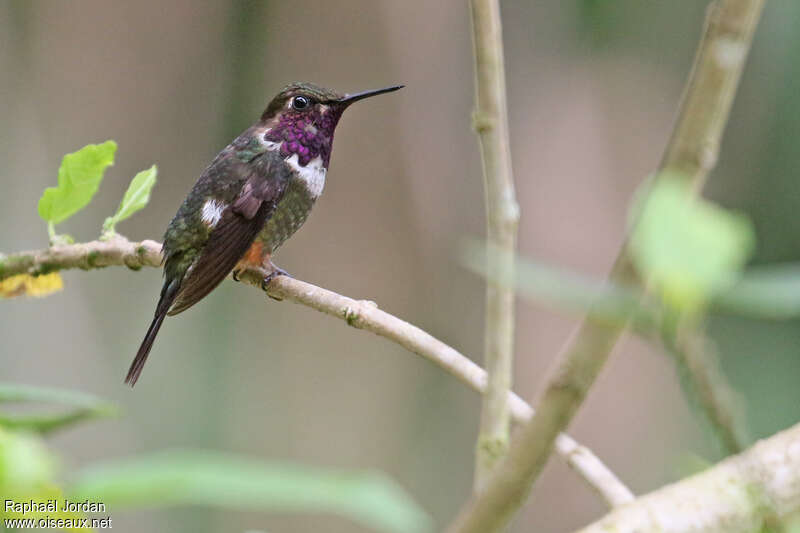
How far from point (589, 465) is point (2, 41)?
4.68 metres

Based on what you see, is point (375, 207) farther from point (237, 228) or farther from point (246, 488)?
point (246, 488)

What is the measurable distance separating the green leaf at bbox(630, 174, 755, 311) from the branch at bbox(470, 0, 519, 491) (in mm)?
483

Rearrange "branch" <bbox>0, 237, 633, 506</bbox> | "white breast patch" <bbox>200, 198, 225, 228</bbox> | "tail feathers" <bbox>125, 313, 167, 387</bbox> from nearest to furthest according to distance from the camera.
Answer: "branch" <bbox>0, 237, 633, 506</bbox> → "tail feathers" <bbox>125, 313, 167, 387</bbox> → "white breast patch" <bbox>200, 198, 225, 228</bbox>

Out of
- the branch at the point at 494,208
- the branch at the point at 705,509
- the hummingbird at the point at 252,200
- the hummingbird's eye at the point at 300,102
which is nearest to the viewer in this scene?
the branch at the point at 705,509

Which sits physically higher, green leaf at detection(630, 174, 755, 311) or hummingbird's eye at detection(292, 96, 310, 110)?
hummingbird's eye at detection(292, 96, 310, 110)

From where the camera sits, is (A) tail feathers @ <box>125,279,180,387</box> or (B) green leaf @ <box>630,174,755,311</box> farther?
(A) tail feathers @ <box>125,279,180,387</box>

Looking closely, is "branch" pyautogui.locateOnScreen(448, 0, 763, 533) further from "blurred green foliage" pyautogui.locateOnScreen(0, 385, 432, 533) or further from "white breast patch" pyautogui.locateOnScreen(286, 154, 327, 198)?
"white breast patch" pyautogui.locateOnScreen(286, 154, 327, 198)

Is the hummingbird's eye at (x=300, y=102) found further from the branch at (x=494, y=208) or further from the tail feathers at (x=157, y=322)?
the branch at (x=494, y=208)

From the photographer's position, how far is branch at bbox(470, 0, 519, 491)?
0.77 meters

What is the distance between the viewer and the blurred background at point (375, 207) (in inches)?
175

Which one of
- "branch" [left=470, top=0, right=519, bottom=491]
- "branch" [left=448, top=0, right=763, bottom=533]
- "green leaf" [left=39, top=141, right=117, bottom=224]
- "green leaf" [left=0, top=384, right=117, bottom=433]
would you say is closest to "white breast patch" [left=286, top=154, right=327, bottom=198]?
"green leaf" [left=39, top=141, right=117, bottom=224]

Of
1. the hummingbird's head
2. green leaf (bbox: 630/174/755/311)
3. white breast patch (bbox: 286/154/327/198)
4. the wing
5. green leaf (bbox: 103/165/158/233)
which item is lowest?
green leaf (bbox: 630/174/755/311)

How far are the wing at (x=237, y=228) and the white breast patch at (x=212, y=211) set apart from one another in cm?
1

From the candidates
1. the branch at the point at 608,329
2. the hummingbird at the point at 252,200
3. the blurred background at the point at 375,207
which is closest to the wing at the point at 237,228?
the hummingbird at the point at 252,200
